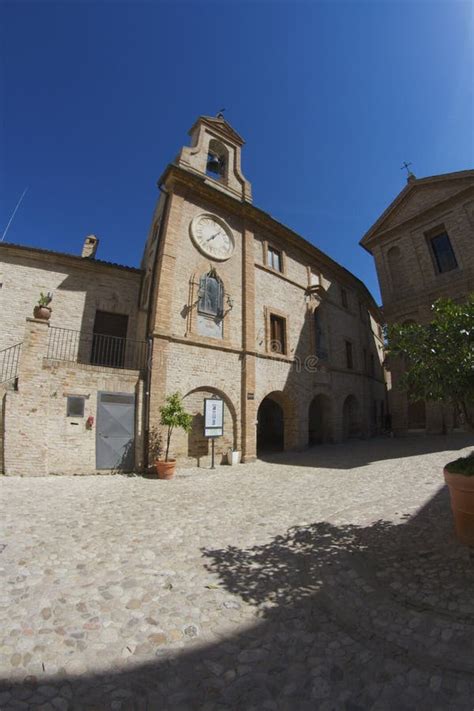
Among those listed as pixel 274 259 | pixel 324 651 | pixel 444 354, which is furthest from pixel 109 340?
pixel 324 651

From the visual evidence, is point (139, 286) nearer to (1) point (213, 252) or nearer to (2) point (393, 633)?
(1) point (213, 252)

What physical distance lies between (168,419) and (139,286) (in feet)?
23.7

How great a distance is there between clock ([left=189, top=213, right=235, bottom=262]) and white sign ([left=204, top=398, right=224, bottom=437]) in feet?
20.5

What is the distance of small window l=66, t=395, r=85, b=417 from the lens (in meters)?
8.71

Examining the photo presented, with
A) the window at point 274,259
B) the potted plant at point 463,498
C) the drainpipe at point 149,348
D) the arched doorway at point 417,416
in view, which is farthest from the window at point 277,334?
the potted plant at point 463,498

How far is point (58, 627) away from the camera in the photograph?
2.33m

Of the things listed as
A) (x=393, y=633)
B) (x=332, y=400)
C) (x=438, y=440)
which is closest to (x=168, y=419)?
(x=393, y=633)

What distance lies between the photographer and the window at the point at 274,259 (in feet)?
50.2

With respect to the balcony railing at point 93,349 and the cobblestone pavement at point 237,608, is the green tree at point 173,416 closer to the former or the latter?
the balcony railing at point 93,349

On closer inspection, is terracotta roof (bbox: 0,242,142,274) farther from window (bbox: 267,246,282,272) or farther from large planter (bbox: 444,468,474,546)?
large planter (bbox: 444,468,474,546)

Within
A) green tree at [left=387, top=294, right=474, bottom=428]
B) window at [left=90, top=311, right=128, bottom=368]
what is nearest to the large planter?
green tree at [left=387, top=294, right=474, bottom=428]

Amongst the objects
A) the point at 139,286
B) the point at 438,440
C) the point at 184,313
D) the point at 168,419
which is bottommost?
the point at 438,440

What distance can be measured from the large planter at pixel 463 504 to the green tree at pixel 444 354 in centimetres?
81


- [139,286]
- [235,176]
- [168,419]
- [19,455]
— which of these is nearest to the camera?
[19,455]
